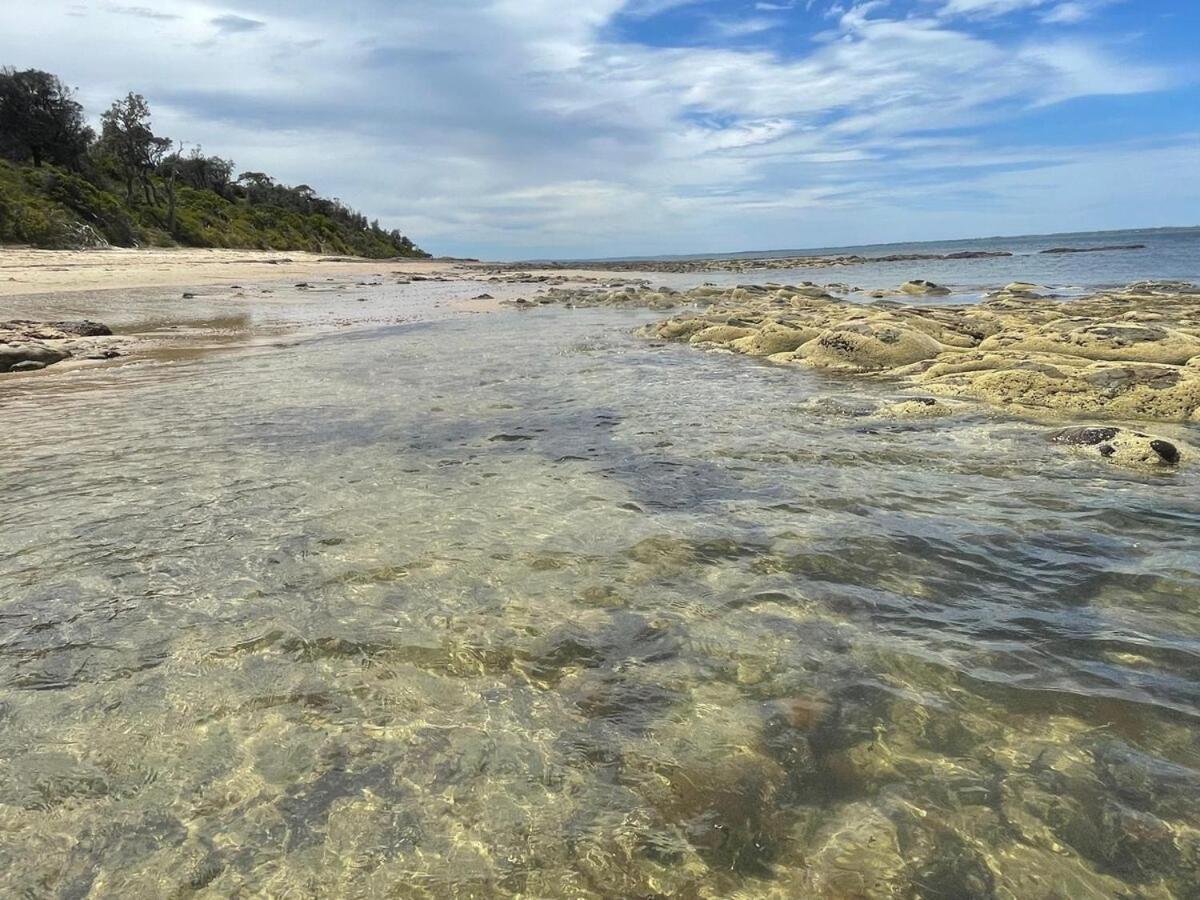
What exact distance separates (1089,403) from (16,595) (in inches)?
438

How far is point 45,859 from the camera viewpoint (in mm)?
2455

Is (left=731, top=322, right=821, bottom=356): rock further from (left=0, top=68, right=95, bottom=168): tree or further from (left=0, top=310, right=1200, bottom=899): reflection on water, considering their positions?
(left=0, top=68, right=95, bottom=168): tree

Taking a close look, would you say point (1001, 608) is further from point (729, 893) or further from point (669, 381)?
point (669, 381)

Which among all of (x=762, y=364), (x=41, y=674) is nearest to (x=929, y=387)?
(x=762, y=364)

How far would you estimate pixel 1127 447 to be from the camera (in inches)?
270

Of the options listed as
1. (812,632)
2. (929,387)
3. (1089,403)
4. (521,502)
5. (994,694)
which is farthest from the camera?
(929,387)

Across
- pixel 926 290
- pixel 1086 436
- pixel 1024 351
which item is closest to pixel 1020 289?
pixel 926 290

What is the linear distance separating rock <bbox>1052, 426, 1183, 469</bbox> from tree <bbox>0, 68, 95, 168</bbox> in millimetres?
67066

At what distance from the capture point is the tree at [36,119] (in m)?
51.2

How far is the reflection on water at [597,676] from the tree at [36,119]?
6175 cm

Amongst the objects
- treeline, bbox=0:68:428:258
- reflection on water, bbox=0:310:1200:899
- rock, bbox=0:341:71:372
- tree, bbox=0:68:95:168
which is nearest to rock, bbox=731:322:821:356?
reflection on water, bbox=0:310:1200:899

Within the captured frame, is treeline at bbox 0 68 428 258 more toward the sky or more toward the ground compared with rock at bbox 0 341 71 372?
more toward the sky

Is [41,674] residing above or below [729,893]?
above

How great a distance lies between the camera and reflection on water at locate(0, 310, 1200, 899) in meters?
2.53
